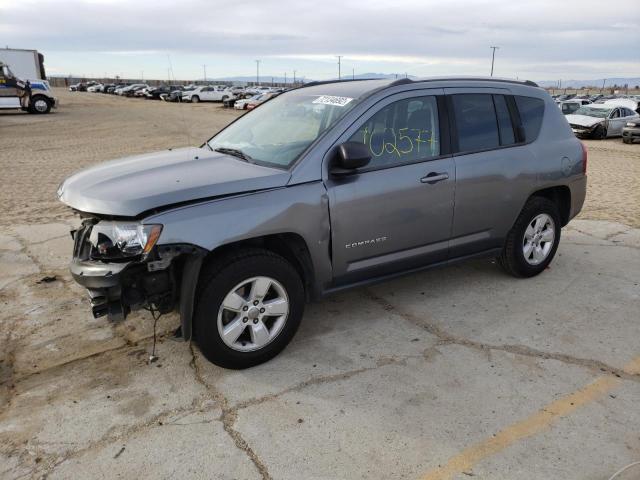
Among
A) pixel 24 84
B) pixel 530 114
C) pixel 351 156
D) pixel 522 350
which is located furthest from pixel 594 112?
pixel 24 84

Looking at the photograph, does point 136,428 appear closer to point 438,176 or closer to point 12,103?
point 438,176

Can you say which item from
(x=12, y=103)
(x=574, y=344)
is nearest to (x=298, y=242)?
(x=574, y=344)

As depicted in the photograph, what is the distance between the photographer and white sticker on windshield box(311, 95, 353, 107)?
386 centimetres

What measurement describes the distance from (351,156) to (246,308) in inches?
46.6

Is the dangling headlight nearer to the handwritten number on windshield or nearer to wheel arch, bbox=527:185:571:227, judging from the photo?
the handwritten number on windshield

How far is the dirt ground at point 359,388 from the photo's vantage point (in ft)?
8.68

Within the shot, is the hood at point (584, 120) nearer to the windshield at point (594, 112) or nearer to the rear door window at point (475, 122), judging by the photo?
the windshield at point (594, 112)

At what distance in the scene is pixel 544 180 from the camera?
4.74 m

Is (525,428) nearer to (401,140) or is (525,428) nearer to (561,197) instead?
(401,140)

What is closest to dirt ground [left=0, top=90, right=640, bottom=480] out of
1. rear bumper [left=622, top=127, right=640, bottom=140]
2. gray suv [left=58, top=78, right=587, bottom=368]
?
gray suv [left=58, top=78, right=587, bottom=368]

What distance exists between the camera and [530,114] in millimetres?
4766

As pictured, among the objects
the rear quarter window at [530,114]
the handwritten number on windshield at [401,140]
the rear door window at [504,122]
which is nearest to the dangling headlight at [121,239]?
the handwritten number on windshield at [401,140]

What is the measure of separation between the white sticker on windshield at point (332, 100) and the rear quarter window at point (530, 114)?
1.78 m

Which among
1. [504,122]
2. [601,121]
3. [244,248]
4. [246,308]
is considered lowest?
[601,121]
